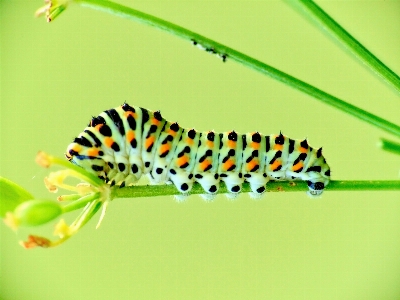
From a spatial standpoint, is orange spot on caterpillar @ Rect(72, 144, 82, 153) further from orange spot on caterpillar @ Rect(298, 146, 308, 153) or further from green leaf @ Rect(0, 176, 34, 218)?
orange spot on caterpillar @ Rect(298, 146, 308, 153)

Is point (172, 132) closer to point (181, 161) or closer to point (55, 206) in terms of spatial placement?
point (181, 161)

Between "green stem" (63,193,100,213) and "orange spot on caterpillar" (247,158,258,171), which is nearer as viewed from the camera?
"green stem" (63,193,100,213)

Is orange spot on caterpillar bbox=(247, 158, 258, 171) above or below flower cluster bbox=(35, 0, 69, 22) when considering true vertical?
above

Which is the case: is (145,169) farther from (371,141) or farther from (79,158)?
(371,141)

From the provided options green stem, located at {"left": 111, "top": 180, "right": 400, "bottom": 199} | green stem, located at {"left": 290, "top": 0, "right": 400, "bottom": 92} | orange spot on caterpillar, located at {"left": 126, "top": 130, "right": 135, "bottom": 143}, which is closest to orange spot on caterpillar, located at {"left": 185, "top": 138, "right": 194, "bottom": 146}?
orange spot on caterpillar, located at {"left": 126, "top": 130, "right": 135, "bottom": 143}

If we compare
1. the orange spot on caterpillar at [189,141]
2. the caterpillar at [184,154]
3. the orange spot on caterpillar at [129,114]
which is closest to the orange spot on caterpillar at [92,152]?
the caterpillar at [184,154]

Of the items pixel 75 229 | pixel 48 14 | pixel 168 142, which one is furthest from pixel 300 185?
pixel 48 14

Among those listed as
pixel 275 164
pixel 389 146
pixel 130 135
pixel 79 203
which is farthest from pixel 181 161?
pixel 389 146
